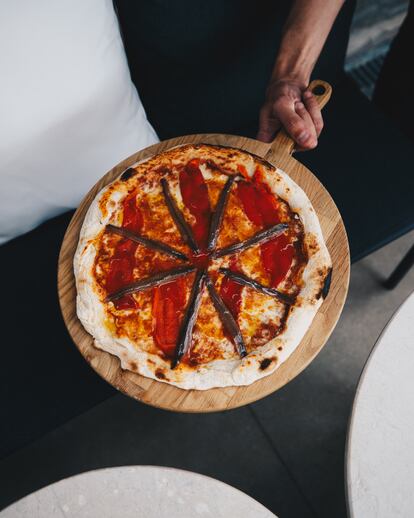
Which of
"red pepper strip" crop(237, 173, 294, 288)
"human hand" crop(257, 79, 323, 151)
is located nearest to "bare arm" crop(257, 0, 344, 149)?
"human hand" crop(257, 79, 323, 151)

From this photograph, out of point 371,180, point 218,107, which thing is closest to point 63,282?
point 218,107

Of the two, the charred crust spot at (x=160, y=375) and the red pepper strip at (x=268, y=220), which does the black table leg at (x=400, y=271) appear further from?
the charred crust spot at (x=160, y=375)

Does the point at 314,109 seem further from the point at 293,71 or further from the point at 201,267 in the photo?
the point at 201,267

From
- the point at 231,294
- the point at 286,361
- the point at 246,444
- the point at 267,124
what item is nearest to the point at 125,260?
the point at 231,294

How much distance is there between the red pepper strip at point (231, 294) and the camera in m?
1.31

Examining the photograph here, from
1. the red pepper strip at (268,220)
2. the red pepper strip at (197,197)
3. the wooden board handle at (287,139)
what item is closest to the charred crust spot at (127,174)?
the red pepper strip at (197,197)

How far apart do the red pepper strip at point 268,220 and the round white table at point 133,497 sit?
0.59 m

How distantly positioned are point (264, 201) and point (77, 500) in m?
1.00

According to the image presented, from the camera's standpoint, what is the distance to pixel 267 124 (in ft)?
5.10

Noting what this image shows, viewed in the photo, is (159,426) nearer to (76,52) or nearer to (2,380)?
(2,380)

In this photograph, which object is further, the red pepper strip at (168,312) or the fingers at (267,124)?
the fingers at (267,124)

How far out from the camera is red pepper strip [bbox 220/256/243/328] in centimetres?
131

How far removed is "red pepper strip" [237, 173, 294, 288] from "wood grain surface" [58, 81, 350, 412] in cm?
12

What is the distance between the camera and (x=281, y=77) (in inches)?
62.6
